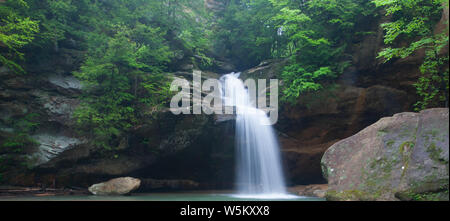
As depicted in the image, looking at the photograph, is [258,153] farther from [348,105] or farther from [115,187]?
[115,187]

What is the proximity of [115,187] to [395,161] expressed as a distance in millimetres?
10915

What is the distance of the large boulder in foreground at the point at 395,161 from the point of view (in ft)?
19.7

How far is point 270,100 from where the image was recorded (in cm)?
1598

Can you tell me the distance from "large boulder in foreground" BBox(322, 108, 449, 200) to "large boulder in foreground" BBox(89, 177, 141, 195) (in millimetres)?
8526

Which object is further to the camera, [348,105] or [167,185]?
[167,185]

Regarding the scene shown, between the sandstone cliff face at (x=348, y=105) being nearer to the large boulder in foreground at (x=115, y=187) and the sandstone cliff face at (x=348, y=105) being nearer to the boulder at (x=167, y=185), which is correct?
the boulder at (x=167, y=185)

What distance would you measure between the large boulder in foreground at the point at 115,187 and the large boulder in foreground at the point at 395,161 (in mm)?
8526

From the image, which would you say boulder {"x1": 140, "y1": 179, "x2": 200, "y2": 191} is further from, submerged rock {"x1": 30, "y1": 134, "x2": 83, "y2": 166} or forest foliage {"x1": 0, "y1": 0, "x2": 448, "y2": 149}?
submerged rock {"x1": 30, "y1": 134, "x2": 83, "y2": 166}

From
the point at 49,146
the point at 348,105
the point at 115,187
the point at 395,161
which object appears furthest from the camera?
the point at 348,105

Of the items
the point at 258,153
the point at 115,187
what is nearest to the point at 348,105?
the point at 258,153

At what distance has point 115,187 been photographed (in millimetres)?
12461

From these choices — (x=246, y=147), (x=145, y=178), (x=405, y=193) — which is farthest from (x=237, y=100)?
(x=405, y=193)

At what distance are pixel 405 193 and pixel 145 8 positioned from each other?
17308mm

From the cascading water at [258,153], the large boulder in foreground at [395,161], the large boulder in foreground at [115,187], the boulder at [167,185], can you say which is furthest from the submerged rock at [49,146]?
the large boulder in foreground at [395,161]
